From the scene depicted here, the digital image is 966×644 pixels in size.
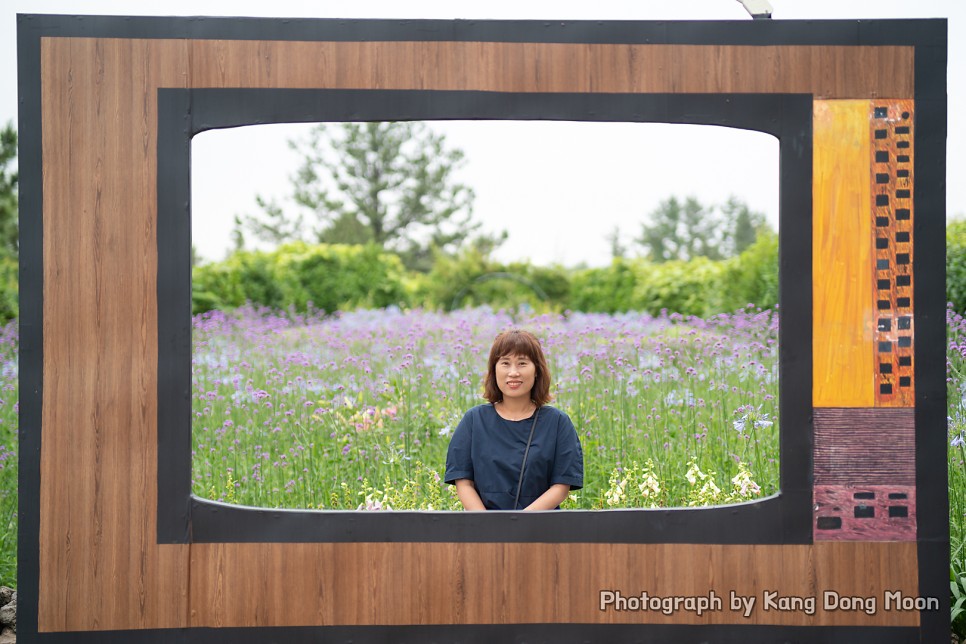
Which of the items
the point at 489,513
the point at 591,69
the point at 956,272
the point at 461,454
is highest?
the point at 591,69

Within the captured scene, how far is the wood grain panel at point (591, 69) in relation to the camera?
308 cm

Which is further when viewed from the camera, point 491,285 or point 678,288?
point 491,285

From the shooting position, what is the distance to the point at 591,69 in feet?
10.1

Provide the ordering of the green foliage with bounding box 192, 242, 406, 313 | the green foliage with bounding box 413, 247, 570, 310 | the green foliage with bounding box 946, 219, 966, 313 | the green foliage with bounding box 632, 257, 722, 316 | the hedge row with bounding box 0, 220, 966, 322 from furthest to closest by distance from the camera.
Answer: the green foliage with bounding box 413, 247, 570, 310, the green foliage with bounding box 192, 242, 406, 313, the green foliage with bounding box 632, 257, 722, 316, the hedge row with bounding box 0, 220, 966, 322, the green foliage with bounding box 946, 219, 966, 313

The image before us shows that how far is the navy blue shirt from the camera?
3018mm

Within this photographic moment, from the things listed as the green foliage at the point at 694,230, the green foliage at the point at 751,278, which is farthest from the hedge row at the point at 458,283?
the green foliage at the point at 694,230

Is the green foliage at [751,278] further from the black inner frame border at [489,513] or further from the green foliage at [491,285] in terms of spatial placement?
the black inner frame border at [489,513]

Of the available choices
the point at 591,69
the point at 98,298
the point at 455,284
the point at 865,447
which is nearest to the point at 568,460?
the point at 865,447

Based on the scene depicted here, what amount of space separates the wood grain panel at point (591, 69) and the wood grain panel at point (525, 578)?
1595mm

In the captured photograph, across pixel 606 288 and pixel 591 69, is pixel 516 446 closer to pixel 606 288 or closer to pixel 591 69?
pixel 591 69

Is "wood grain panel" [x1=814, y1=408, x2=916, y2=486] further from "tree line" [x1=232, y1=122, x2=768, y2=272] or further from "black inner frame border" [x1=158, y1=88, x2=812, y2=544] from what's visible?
"tree line" [x1=232, y1=122, x2=768, y2=272]

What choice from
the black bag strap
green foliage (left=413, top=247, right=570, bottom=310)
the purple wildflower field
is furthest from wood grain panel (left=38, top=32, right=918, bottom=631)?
green foliage (left=413, top=247, right=570, bottom=310)

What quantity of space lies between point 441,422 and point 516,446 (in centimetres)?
186

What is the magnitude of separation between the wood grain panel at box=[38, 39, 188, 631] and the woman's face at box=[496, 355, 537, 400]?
120 centimetres
